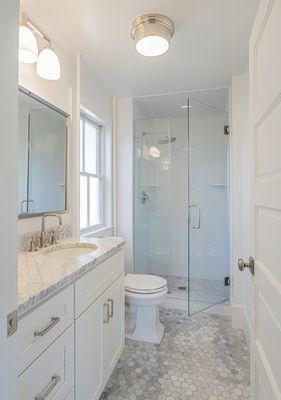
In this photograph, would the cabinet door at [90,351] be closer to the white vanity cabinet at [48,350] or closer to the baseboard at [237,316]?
the white vanity cabinet at [48,350]

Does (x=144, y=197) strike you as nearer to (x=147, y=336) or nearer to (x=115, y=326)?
(x=147, y=336)

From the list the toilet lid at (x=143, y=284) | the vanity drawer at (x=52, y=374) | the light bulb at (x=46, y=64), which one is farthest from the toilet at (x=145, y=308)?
the light bulb at (x=46, y=64)

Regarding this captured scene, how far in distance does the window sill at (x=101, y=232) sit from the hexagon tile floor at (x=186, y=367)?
38.8 inches

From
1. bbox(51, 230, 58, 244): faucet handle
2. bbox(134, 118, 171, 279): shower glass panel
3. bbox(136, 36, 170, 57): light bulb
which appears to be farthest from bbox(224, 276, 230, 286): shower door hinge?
bbox(136, 36, 170, 57): light bulb

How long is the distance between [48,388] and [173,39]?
A: 6.91 ft

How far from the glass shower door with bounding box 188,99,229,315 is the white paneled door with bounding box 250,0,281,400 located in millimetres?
1903

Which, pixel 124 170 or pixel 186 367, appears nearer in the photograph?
pixel 186 367

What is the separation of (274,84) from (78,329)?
130cm

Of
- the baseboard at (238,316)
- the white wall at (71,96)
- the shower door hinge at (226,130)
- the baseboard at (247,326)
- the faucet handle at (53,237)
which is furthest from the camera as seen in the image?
the shower door hinge at (226,130)

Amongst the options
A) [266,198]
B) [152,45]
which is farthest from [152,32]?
[266,198]

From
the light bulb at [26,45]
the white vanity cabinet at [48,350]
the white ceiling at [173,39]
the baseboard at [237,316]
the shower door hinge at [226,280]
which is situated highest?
the white ceiling at [173,39]

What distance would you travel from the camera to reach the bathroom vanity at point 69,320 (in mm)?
856

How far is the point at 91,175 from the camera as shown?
2.50 meters

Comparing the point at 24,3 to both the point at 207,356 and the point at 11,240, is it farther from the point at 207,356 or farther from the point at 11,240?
the point at 207,356
